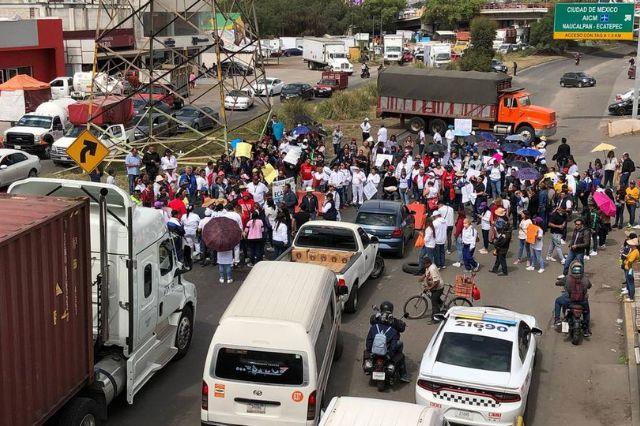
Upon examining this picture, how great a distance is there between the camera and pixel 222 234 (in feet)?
57.3

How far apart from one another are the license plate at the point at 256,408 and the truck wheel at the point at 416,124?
104 feet


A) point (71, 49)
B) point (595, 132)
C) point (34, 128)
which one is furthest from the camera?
point (71, 49)

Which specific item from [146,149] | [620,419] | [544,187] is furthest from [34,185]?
[146,149]

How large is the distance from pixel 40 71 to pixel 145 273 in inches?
1817

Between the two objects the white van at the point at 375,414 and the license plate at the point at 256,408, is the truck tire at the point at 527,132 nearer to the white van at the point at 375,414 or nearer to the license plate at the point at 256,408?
the license plate at the point at 256,408

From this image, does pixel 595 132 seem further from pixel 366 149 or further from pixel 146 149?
pixel 146 149

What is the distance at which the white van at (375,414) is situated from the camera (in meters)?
8.16

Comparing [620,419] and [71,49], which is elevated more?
[71,49]

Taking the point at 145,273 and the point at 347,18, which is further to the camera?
the point at 347,18

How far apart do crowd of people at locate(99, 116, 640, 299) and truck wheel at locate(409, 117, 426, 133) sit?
9.38 m

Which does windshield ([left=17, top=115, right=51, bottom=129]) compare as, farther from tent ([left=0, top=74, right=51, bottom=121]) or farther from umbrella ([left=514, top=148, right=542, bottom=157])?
umbrella ([left=514, top=148, right=542, bottom=157])

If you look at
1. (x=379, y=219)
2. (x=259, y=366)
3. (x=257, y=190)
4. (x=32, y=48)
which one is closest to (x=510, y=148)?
(x=379, y=219)

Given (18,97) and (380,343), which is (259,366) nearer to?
(380,343)

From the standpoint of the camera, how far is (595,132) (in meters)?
42.2
